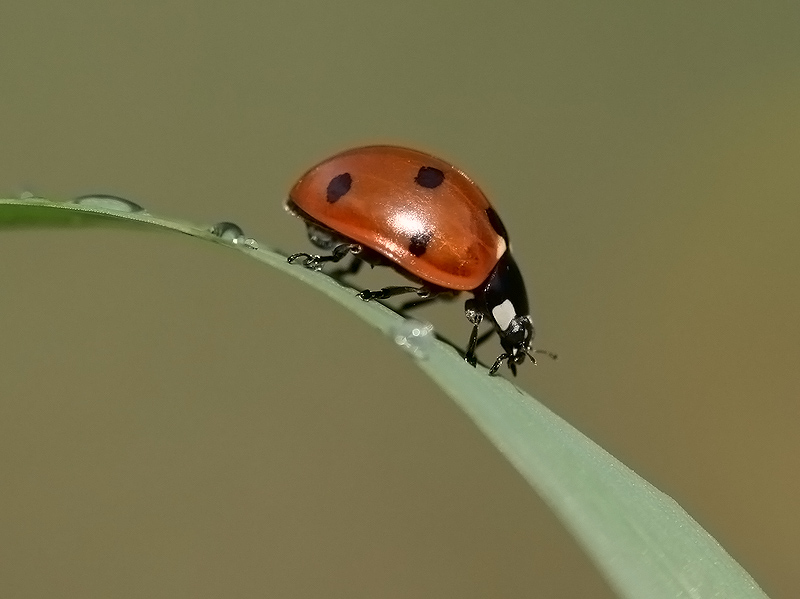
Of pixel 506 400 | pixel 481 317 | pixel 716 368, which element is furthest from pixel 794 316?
pixel 506 400

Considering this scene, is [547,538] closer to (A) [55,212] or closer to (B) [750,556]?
(B) [750,556]

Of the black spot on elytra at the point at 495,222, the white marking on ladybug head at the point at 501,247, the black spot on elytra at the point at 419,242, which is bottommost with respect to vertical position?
the black spot on elytra at the point at 419,242

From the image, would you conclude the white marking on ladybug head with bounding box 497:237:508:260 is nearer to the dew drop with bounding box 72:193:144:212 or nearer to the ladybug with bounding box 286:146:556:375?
the ladybug with bounding box 286:146:556:375

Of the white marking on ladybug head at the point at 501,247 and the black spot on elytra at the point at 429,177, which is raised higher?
the black spot on elytra at the point at 429,177

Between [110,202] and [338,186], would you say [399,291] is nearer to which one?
[338,186]

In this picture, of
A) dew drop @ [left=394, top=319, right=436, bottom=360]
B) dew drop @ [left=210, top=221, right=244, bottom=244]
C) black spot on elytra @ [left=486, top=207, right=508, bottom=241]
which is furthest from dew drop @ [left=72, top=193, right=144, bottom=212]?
black spot on elytra @ [left=486, top=207, right=508, bottom=241]

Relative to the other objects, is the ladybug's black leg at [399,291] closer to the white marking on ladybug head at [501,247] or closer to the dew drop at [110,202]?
the white marking on ladybug head at [501,247]

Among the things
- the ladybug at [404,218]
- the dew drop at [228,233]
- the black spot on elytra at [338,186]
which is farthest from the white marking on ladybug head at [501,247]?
the dew drop at [228,233]
